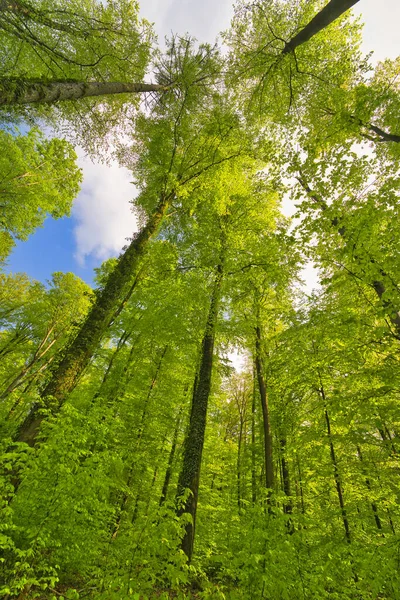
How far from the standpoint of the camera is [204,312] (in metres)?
8.12

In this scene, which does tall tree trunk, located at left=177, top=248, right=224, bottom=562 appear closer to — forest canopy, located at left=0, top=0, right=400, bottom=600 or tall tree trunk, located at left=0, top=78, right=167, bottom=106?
forest canopy, located at left=0, top=0, right=400, bottom=600

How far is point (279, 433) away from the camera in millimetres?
10633

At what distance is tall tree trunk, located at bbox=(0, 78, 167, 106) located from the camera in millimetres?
3900

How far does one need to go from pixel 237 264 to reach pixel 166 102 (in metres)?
5.94

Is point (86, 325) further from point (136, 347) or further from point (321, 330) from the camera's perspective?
point (321, 330)

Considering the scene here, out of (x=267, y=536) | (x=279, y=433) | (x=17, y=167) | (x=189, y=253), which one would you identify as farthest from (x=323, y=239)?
(x=17, y=167)

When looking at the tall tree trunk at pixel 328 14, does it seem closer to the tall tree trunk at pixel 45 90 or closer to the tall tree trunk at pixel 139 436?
the tall tree trunk at pixel 45 90

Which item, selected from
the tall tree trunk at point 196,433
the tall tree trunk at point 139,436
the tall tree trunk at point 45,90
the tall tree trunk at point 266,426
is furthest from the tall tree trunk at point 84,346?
the tall tree trunk at point 266,426

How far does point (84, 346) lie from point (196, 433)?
3575 mm

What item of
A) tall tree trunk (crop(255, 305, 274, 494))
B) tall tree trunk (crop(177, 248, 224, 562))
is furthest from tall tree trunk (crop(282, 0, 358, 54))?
tall tree trunk (crop(255, 305, 274, 494))

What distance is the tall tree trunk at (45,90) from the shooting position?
12.8 ft

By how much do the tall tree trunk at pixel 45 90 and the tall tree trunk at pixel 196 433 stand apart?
17.1 ft

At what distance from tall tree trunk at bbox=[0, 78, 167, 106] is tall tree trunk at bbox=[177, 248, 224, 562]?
5.21m

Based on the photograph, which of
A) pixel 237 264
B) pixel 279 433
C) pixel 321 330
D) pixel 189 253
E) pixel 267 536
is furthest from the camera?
pixel 279 433
